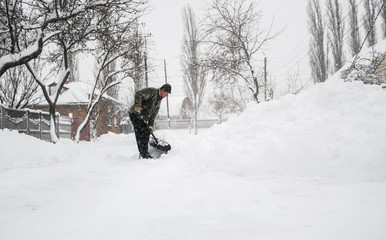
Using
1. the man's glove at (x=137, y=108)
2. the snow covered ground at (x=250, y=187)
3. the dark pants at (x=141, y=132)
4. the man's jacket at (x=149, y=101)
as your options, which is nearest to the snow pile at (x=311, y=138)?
the snow covered ground at (x=250, y=187)

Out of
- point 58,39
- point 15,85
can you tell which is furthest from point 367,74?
point 15,85

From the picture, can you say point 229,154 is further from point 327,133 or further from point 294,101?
point 294,101

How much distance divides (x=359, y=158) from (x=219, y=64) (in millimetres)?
9611

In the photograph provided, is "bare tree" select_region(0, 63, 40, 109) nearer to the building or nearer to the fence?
the fence

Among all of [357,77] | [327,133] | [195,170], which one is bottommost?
[195,170]

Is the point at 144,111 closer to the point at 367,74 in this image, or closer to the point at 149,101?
the point at 149,101

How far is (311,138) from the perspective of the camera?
9.77ft

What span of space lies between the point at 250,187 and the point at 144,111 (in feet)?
11.2

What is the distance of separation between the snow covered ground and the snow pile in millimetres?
13

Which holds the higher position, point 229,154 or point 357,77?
point 357,77

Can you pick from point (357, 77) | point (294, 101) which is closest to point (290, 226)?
point (294, 101)

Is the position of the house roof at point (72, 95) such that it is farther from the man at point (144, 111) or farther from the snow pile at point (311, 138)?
the snow pile at point (311, 138)

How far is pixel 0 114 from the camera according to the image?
7293mm

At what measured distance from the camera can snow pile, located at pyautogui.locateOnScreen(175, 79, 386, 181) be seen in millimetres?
2635
